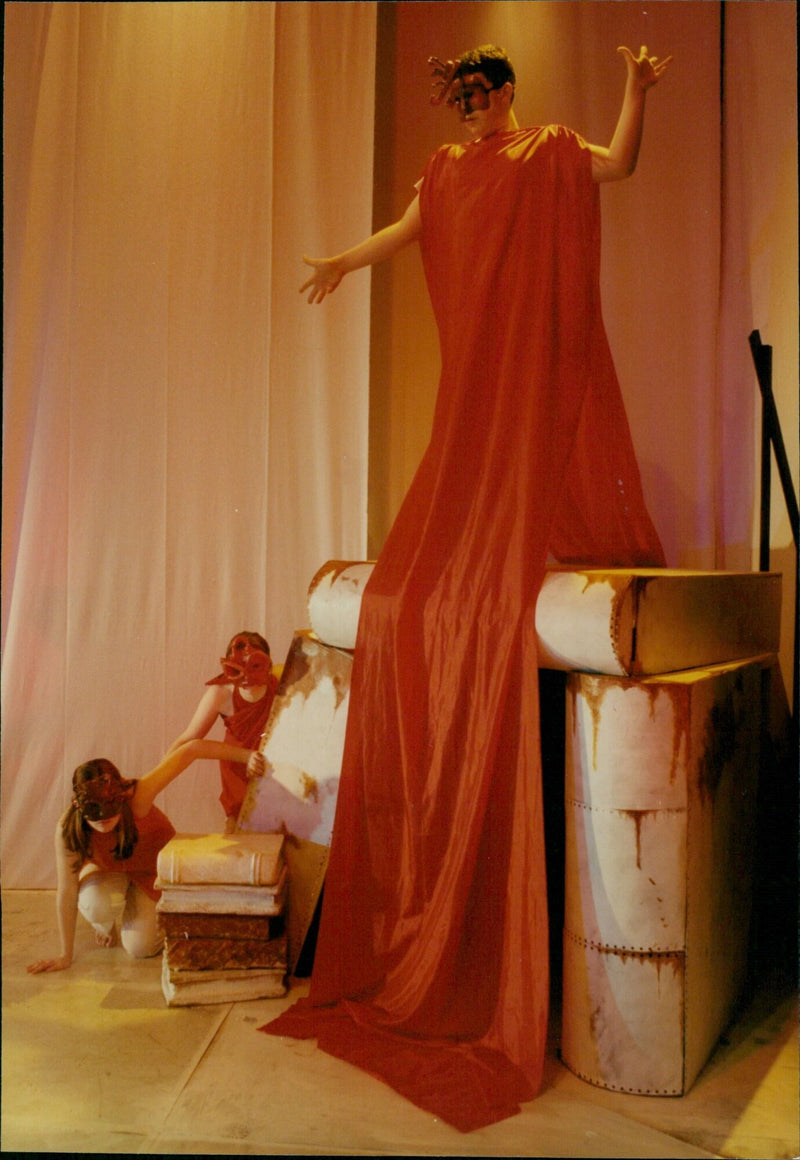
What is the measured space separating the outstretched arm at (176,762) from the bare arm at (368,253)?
1371mm

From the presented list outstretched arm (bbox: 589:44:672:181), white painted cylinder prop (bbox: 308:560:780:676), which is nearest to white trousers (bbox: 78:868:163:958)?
white painted cylinder prop (bbox: 308:560:780:676)

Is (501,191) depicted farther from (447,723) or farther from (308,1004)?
(308,1004)

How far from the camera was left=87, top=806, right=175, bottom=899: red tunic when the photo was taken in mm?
2992

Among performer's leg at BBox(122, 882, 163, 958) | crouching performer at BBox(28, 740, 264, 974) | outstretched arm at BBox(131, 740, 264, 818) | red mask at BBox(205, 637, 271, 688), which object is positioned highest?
red mask at BBox(205, 637, 271, 688)

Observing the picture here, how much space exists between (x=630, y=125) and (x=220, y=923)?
2261 millimetres

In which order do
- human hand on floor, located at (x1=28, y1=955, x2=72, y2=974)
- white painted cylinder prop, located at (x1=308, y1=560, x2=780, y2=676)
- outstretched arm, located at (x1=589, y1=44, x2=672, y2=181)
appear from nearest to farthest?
white painted cylinder prop, located at (x1=308, y1=560, x2=780, y2=676) < outstretched arm, located at (x1=589, y1=44, x2=672, y2=181) < human hand on floor, located at (x1=28, y1=955, x2=72, y2=974)

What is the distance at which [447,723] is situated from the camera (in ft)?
8.11

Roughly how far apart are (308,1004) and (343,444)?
80.4 inches

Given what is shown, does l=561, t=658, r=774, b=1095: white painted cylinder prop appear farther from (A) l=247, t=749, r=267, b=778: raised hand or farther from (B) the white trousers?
(B) the white trousers

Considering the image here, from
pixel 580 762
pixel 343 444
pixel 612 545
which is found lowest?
pixel 580 762

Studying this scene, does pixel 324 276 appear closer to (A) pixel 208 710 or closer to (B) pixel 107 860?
(A) pixel 208 710

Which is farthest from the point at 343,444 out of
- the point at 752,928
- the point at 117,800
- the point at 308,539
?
the point at 752,928

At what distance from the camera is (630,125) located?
8.41 feet

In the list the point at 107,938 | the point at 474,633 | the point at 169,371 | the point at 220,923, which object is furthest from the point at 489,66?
the point at 107,938
